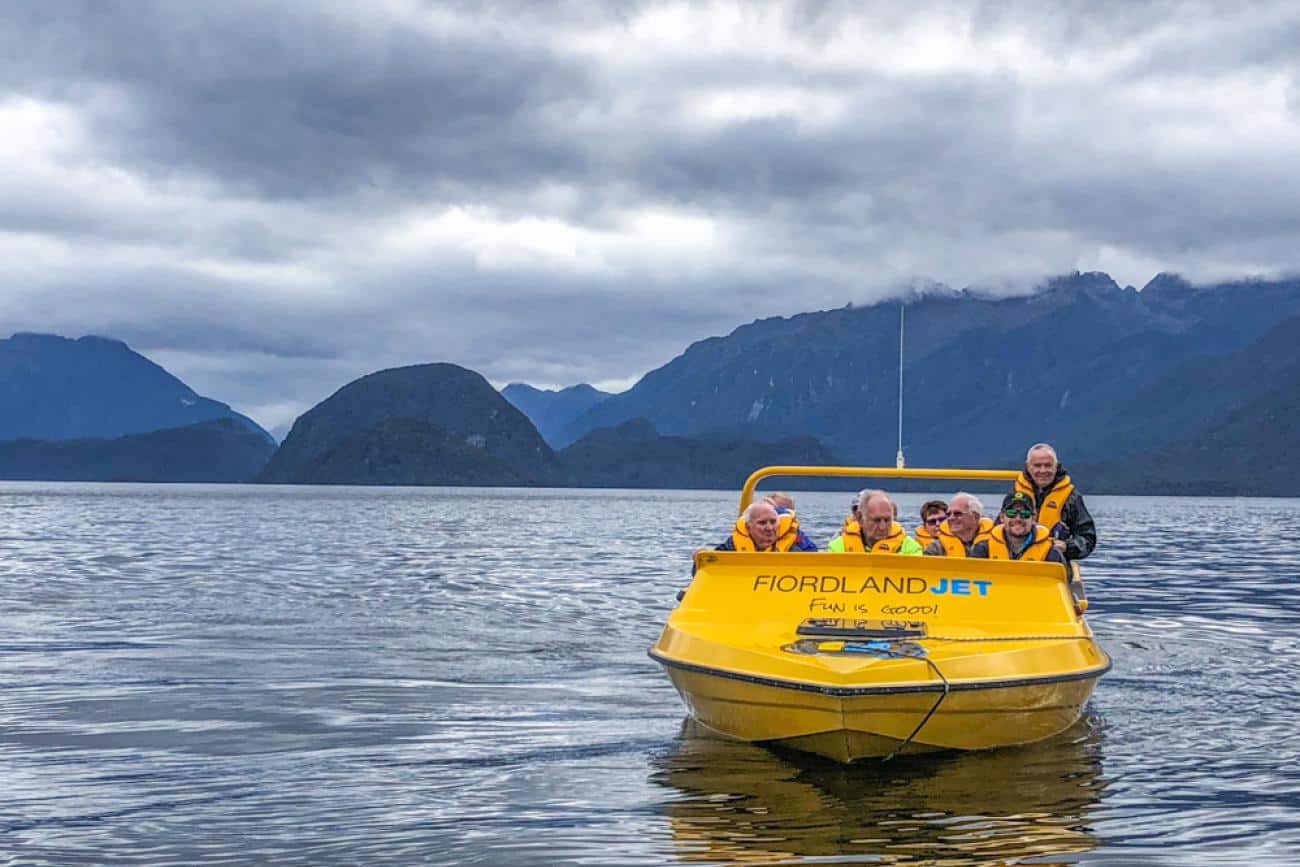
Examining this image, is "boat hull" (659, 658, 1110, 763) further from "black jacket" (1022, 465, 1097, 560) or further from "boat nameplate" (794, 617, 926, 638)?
"black jacket" (1022, 465, 1097, 560)

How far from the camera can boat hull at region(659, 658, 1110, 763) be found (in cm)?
932

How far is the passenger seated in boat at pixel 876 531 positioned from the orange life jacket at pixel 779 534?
37 cm

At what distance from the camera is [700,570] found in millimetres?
12102

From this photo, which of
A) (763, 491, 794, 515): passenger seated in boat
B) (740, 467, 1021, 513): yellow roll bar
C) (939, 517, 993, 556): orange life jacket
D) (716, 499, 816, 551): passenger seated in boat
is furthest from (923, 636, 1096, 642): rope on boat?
(763, 491, 794, 515): passenger seated in boat

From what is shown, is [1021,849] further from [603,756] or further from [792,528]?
[792,528]

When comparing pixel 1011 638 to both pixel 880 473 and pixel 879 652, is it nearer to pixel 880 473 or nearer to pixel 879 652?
pixel 879 652

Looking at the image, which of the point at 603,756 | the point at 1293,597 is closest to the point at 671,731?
the point at 603,756

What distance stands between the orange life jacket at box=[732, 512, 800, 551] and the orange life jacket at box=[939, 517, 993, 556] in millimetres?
1321

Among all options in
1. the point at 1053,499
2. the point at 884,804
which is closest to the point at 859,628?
the point at 884,804

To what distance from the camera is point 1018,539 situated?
487 inches

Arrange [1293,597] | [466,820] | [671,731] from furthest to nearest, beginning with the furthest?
[1293,597] → [671,731] → [466,820]

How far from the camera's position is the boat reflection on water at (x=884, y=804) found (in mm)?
8195

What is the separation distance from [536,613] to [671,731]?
10.6m

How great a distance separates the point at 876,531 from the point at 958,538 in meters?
0.82
